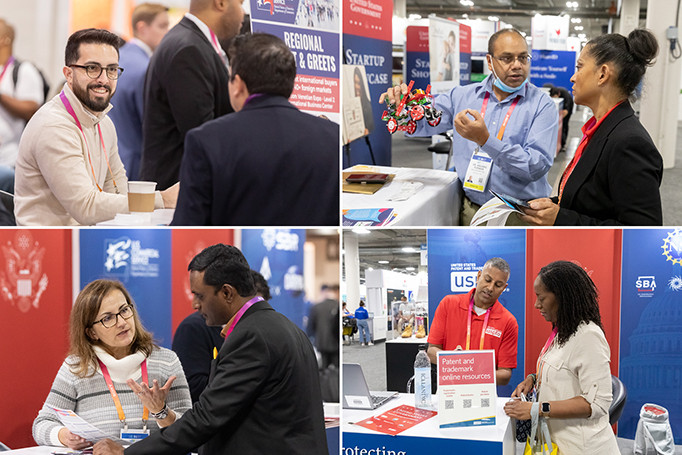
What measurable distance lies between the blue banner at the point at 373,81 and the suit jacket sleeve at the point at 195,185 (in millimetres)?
1814

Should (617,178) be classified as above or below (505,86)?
below

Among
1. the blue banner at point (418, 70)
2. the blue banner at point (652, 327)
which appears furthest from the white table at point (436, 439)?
the blue banner at point (418, 70)

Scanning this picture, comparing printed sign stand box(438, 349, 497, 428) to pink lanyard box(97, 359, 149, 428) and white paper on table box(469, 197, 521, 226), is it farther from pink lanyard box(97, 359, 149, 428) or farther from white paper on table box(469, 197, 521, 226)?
pink lanyard box(97, 359, 149, 428)

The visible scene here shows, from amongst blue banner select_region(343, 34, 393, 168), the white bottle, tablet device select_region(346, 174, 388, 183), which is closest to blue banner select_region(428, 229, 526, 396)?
the white bottle

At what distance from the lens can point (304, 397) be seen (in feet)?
6.12

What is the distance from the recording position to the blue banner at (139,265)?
2.09 m

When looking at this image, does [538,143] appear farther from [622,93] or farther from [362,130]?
[362,130]

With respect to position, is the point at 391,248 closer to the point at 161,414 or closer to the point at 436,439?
the point at 436,439

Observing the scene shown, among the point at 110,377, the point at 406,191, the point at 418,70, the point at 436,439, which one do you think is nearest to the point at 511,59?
the point at 406,191

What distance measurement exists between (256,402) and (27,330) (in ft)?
3.26

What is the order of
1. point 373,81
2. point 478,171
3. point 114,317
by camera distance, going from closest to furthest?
point 114,317, point 478,171, point 373,81

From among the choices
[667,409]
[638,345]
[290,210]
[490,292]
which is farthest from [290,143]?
[667,409]

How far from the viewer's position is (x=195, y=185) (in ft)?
5.15

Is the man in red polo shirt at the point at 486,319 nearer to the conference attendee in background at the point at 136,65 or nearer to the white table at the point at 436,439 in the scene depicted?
the white table at the point at 436,439
